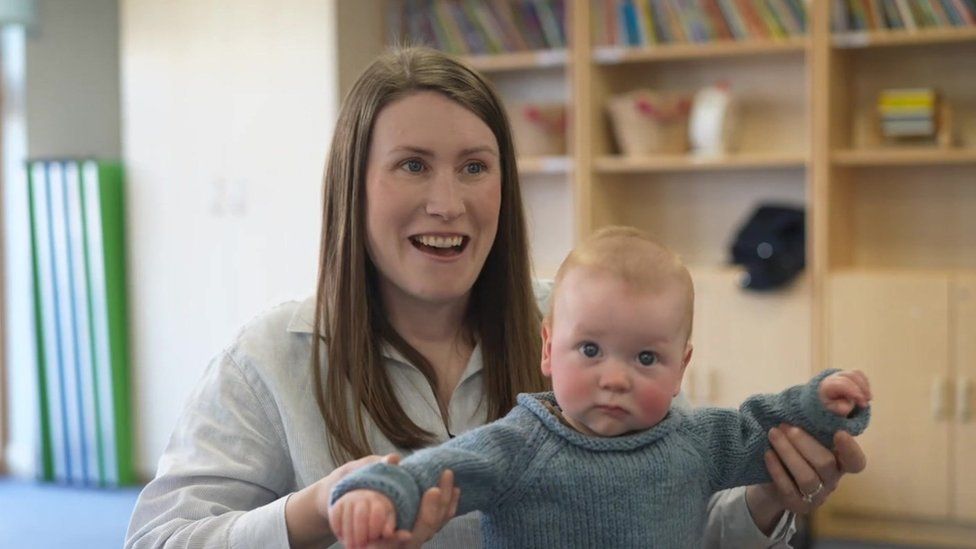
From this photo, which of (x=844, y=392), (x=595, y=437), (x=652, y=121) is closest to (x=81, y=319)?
(x=652, y=121)

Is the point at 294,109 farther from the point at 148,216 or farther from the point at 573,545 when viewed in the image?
the point at 573,545

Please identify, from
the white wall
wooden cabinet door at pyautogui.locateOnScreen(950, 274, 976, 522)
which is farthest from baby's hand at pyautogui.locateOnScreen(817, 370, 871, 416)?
the white wall

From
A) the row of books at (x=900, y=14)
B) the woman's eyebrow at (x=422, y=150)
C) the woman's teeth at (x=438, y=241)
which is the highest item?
the row of books at (x=900, y=14)

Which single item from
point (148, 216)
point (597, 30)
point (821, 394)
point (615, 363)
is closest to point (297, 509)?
point (615, 363)

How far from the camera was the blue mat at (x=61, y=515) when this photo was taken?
Result: 437 cm

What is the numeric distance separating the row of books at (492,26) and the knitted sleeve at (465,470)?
3.72m

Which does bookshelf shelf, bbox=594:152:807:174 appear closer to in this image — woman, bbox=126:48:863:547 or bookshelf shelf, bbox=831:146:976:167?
bookshelf shelf, bbox=831:146:976:167

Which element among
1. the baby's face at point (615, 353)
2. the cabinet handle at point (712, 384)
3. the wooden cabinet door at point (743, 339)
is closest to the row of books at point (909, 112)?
the wooden cabinet door at point (743, 339)

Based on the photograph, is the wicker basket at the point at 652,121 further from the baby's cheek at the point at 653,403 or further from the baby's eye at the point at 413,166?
the baby's cheek at the point at 653,403

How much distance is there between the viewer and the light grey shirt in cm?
154

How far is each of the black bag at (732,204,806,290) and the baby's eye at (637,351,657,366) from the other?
10.5 ft

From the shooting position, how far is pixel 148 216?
17.4 ft

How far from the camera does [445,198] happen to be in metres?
1.61

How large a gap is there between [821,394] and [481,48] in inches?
149
